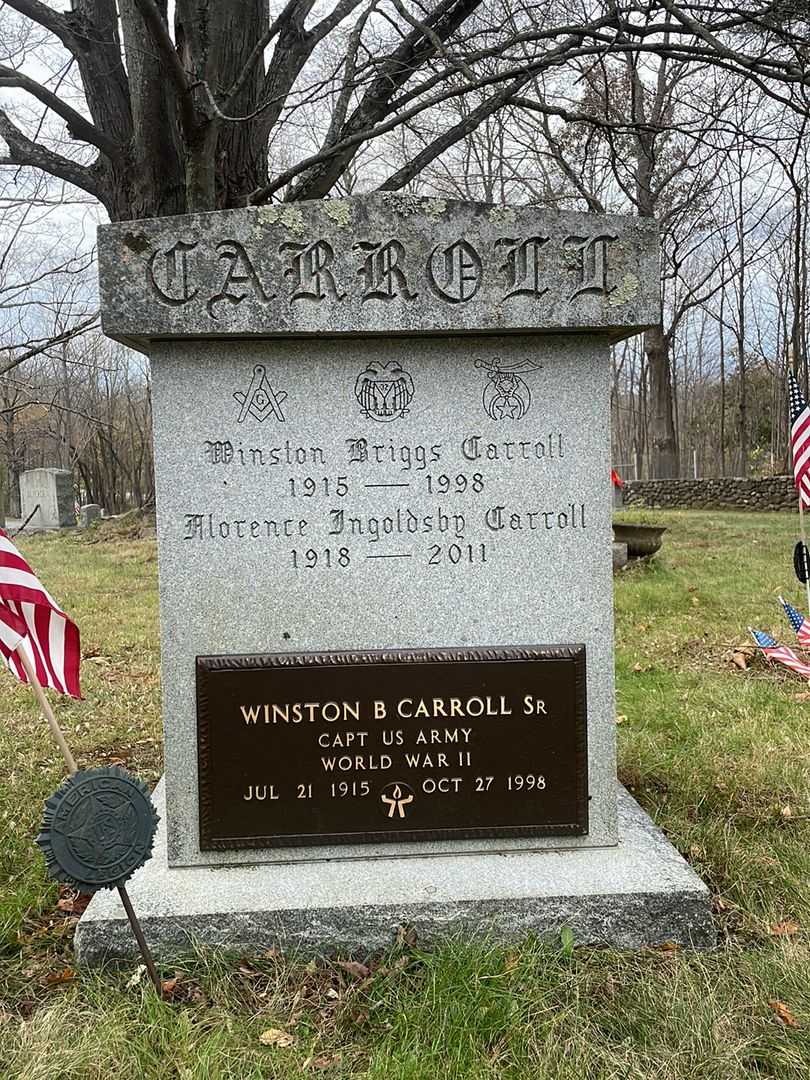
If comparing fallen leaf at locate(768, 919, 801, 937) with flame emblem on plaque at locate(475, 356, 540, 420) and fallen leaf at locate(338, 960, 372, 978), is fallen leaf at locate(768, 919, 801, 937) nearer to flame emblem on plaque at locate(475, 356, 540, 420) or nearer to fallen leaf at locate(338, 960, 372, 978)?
fallen leaf at locate(338, 960, 372, 978)

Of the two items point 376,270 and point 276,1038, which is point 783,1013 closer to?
point 276,1038

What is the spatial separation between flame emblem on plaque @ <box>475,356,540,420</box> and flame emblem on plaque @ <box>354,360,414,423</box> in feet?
0.86

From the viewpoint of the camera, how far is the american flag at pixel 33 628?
2439 mm

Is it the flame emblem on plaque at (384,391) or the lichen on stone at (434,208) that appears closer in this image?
the lichen on stone at (434,208)

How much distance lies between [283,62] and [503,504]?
22.0 ft

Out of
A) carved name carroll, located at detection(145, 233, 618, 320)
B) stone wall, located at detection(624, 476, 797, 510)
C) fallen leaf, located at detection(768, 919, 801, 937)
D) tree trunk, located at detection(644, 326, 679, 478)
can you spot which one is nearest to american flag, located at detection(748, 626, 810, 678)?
fallen leaf, located at detection(768, 919, 801, 937)

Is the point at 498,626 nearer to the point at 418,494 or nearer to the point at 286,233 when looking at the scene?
the point at 418,494

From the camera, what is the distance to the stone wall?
22.1 meters

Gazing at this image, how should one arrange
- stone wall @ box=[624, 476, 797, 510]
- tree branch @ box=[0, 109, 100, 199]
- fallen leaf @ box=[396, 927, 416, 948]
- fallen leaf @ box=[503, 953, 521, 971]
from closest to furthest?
1. fallen leaf @ box=[503, 953, 521, 971]
2. fallen leaf @ box=[396, 927, 416, 948]
3. tree branch @ box=[0, 109, 100, 199]
4. stone wall @ box=[624, 476, 797, 510]

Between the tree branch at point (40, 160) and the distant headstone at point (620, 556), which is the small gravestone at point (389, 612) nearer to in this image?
the tree branch at point (40, 160)

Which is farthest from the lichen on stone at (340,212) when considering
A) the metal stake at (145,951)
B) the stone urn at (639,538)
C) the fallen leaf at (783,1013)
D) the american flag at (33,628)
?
the stone urn at (639,538)

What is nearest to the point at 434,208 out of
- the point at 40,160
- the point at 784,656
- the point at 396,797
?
the point at 396,797

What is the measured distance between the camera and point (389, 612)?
2.79m

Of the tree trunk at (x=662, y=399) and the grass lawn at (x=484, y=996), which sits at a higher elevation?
the tree trunk at (x=662, y=399)
